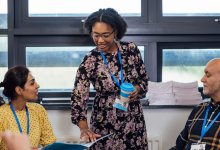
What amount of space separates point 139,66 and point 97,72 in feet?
0.95

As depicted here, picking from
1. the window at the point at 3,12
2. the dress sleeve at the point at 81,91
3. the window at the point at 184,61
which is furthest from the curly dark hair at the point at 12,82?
the window at the point at 184,61

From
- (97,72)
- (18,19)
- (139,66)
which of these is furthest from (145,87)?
(18,19)

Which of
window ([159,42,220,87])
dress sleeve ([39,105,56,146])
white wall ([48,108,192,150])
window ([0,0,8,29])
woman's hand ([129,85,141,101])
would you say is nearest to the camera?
woman's hand ([129,85,141,101])

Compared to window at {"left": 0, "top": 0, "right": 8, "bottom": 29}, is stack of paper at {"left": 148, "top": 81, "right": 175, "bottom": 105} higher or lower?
lower

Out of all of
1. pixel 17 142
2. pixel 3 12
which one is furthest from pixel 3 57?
pixel 17 142

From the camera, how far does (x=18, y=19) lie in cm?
343

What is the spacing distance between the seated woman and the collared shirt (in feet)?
2.81

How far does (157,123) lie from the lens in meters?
3.21

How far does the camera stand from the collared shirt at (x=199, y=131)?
7.43ft

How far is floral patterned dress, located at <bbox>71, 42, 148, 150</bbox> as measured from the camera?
2.54 m

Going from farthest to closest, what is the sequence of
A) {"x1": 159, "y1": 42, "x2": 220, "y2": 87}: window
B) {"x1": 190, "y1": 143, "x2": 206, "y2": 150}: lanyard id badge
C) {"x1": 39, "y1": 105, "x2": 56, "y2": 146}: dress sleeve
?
{"x1": 159, "y1": 42, "x2": 220, "y2": 87}: window, {"x1": 39, "y1": 105, "x2": 56, "y2": 146}: dress sleeve, {"x1": 190, "y1": 143, "x2": 206, "y2": 150}: lanyard id badge

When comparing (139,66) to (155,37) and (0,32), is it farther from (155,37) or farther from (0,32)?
(0,32)

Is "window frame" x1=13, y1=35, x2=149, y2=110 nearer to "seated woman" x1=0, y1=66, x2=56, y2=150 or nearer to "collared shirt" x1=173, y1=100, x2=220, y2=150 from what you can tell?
"seated woman" x1=0, y1=66, x2=56, y2=150

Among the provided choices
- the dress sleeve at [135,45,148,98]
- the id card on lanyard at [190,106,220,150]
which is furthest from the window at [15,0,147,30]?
the id card on lanyard at [190,106,220,150]
